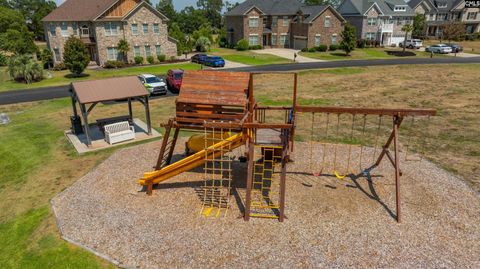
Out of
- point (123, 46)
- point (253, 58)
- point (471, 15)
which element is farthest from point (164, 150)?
point (471, 15)

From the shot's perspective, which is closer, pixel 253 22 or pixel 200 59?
pixel 200 59

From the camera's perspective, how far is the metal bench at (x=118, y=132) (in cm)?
1827

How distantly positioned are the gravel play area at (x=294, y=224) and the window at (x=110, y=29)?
120ft

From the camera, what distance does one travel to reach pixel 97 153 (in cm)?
1722

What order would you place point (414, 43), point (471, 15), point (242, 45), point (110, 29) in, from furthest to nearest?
point (471, 15), point (414, 43), point (242, 45), point (110, 29)

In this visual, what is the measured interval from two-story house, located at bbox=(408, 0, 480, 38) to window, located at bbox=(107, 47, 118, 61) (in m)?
70.1

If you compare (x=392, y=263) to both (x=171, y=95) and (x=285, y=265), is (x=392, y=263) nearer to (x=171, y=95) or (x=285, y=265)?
(x=285, y=265)

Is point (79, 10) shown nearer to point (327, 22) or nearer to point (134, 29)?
point (134, 29)

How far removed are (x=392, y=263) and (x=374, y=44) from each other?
6546 centimetres

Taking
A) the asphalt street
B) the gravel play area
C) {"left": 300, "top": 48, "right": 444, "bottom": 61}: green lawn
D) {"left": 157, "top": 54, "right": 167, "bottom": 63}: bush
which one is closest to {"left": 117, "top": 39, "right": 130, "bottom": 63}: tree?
{"left": 157, "top": 54, "right": 167, "bottom": 63}: bush

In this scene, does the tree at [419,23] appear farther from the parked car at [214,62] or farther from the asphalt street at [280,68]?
the parked car at [214,62]

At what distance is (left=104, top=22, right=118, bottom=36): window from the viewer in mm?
45781

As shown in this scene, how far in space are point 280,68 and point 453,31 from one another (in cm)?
5201

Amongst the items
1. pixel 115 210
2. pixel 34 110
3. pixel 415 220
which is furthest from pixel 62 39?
pixel 415 220
